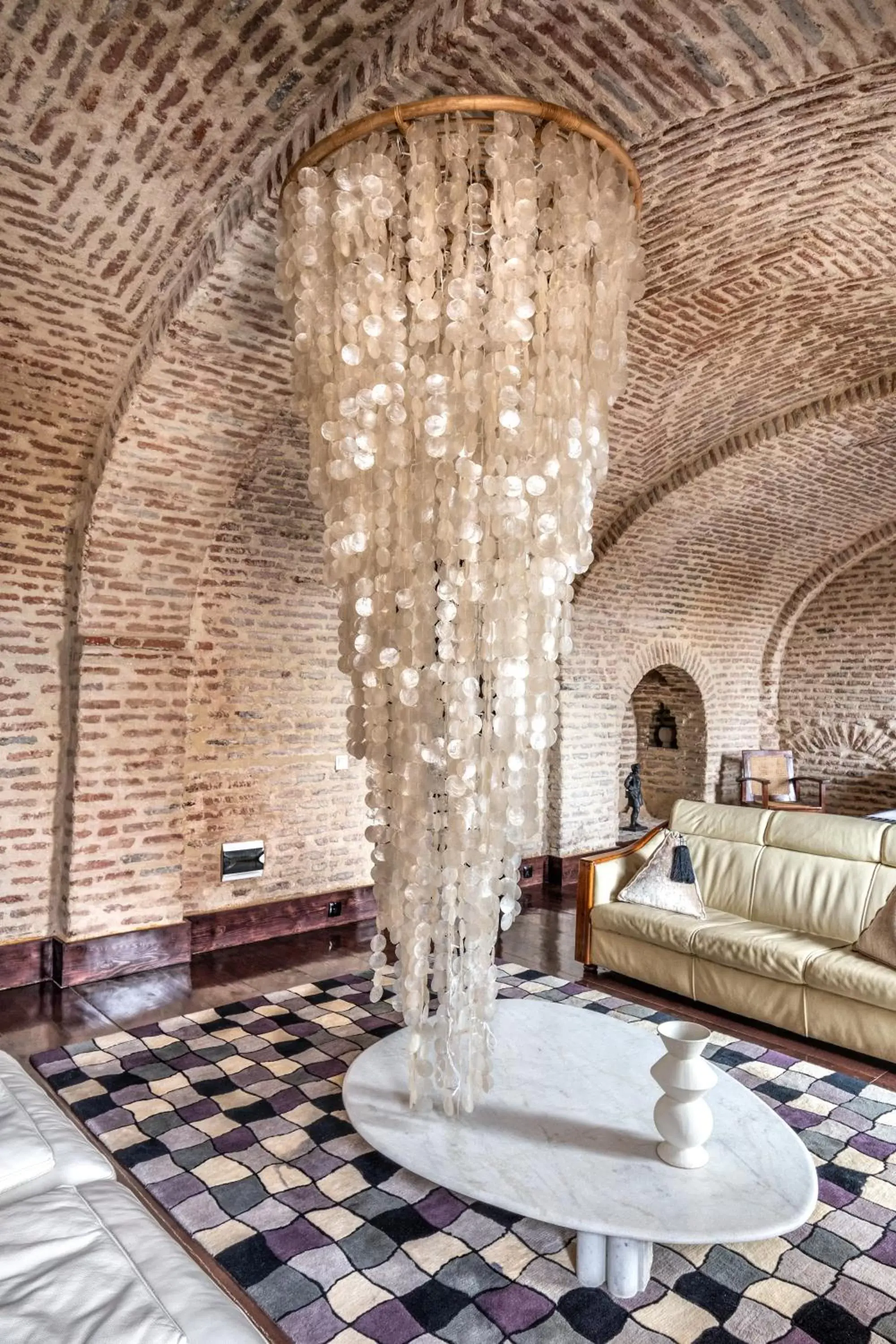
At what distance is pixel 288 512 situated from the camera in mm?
5473

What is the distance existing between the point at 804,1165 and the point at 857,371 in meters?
4.63

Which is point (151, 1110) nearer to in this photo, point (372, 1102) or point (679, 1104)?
point (372, 1102)

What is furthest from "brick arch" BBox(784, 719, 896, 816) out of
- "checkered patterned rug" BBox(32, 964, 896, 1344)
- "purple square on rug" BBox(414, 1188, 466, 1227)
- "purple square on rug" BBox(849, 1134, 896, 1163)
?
"purple square on rug" BBox(414, 1188, 466, 1227)

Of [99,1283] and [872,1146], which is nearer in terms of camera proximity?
[99,1283]

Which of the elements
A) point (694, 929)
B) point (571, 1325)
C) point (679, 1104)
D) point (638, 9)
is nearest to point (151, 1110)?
point (571, 1325)

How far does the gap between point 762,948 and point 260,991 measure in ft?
7.98

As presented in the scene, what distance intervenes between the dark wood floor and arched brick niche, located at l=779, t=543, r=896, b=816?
521 centimetres

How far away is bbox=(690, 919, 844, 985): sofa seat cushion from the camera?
3.82 metres

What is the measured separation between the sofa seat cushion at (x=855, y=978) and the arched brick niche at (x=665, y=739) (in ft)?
16.2

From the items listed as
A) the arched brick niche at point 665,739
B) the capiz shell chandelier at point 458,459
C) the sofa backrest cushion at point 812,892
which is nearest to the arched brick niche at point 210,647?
the capiz shell chandelier at point 458,459

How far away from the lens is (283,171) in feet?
9.57

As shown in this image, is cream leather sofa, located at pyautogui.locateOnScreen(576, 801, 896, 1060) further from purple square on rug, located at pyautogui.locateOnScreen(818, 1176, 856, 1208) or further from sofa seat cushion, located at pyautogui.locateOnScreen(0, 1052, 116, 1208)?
sofa seat cushion, located at pyautogui.locateOnScreen(0, 1052, 116, 1208)

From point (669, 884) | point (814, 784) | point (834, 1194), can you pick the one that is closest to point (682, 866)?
point (669, 884)

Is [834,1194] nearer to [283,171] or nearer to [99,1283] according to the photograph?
[99,1283]
